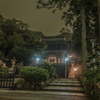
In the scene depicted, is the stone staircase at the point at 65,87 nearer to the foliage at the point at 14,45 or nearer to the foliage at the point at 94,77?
the foliage at the point at 94,77

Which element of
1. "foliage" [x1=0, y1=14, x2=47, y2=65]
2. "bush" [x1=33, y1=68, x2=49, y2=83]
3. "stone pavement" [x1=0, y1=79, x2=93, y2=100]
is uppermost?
"foliage" [x1=0, y1=14, x2=47, y2=65]

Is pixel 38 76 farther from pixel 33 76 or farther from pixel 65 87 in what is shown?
pixel 65 87

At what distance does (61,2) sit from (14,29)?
11501mm

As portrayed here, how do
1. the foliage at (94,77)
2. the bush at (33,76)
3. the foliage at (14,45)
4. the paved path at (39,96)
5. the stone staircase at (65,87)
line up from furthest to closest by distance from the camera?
the foliage at (14,45) < the bush at (33,76) < the stone staircase at (65,87) < the paved path at (39,96) < the foliage at (94,77)

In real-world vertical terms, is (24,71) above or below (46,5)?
A: below

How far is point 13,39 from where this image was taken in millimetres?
20188

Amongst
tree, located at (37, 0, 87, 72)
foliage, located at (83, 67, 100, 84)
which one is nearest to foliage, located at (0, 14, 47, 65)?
tree, located at (37, 0, 87, 72)

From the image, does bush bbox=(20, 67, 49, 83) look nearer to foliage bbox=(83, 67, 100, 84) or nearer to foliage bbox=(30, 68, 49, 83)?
foliage bbox=(30, 68, 49, 83)

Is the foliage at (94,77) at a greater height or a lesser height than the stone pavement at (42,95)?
greater

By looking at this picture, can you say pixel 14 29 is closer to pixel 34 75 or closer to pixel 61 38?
pixel 34 75

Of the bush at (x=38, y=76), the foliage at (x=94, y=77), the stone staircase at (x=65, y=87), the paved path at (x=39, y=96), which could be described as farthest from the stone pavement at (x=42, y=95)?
the bush at (x=38, y=76)

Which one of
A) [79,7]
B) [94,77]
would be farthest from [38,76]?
[79,7]

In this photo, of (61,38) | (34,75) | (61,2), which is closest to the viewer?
(34,75)

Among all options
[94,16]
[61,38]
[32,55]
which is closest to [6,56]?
[32,55]
